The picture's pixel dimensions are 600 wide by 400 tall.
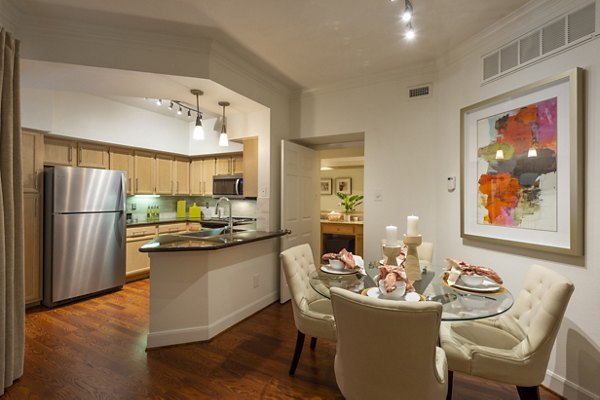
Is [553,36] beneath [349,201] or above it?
above

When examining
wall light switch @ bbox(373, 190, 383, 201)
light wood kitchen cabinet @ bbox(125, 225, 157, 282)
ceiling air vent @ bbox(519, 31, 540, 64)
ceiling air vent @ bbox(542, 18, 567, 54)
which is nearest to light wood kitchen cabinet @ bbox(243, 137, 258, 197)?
wall light switch @ bbox(373, 190, 383, 201)

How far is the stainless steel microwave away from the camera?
475 cm

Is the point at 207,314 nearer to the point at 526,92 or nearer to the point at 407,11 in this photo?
the point at 407,11

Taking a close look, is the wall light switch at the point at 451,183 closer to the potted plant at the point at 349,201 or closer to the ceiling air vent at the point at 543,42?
the ceiling air vent at the point at 543,42

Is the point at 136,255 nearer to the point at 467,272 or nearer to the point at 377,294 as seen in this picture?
the point at 377,294

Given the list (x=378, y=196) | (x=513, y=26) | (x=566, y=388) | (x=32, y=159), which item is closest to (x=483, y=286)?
(x=566, y=388)

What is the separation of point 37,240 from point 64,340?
1.52m

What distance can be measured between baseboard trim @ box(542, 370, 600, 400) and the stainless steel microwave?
410cm

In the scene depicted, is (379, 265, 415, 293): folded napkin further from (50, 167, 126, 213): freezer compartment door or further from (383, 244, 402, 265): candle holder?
(50, 167, 126, 213): freezer compartment door

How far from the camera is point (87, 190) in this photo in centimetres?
368

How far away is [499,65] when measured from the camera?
7.74 feet

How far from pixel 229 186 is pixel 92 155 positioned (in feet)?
6.77

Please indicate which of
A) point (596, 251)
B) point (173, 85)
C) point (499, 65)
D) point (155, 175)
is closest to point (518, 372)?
point (596, 251)

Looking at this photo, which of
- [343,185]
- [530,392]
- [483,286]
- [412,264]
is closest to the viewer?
[530,392]
